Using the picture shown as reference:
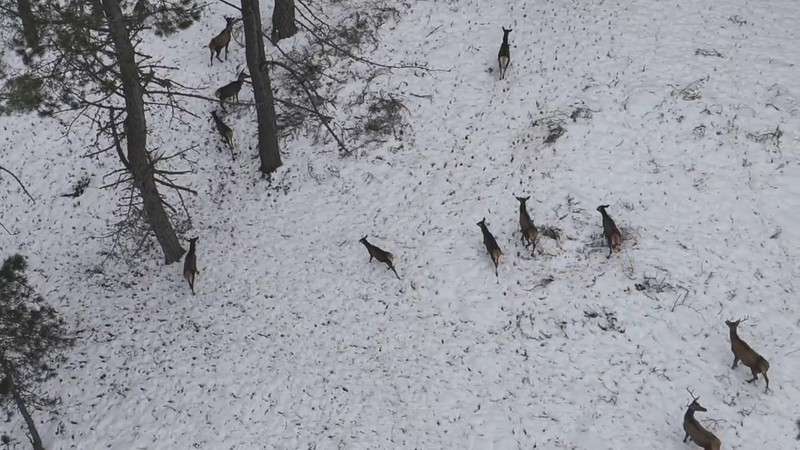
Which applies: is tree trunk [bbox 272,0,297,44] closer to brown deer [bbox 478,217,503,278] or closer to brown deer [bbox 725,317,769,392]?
brown deer [bbox 478,217,503,278]

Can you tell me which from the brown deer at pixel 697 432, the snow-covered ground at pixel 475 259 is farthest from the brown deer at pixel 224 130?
the brown deer at pixel 697 432

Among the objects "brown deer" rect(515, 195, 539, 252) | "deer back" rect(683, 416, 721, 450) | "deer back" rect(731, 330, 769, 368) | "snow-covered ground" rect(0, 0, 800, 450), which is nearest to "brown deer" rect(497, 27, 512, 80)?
"snow-covered ground" rect(0, 0, 800, 450)

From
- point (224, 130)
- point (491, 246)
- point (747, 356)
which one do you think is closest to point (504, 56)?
point (491, 246)

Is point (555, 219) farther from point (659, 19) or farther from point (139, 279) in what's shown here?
point (139, 279)

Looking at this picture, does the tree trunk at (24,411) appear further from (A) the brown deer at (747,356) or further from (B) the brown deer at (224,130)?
Result: (A) the brown deer at (747,356)

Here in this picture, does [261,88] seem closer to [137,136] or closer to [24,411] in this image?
[137,136]

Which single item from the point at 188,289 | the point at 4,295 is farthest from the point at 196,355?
the point at 4,295

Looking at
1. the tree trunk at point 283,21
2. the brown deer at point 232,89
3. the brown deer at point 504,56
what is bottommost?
the brown deer at point 504,56
